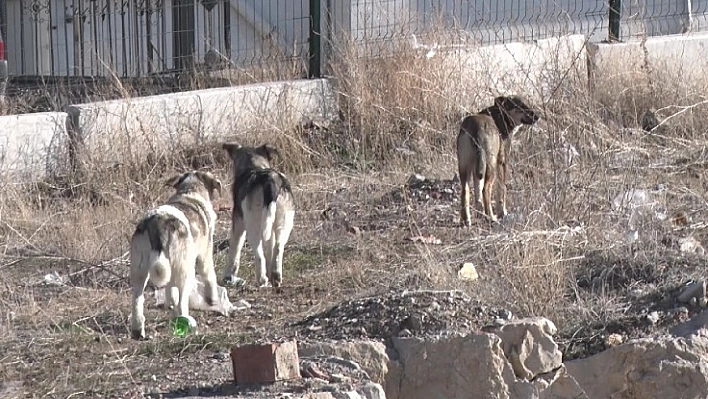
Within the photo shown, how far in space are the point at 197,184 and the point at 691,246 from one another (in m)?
3.08

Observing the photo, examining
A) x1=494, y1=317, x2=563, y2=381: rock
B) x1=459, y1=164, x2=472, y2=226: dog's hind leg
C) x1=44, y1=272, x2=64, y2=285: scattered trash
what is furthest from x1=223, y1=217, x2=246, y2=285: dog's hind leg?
x1=494, y1=317, x2=563, y2=381: rock

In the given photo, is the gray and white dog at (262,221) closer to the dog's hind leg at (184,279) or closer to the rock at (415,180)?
the dog's hind leg at (184,279)

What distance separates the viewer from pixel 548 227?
8.16 m

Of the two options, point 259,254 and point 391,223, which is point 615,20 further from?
point 259,254

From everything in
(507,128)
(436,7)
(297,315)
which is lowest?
(297,315)

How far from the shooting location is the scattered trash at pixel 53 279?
313 inches

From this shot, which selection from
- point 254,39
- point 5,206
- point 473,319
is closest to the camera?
point 473,319

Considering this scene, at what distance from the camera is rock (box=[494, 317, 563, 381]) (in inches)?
250

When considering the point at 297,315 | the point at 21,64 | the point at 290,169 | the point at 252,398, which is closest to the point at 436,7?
the point at 290,169

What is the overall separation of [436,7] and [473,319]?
8116mm

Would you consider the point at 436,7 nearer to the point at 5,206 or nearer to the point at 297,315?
the point at 5,206

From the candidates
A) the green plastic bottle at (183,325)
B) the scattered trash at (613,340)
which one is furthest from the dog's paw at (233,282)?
the scattered trash at (613,340)

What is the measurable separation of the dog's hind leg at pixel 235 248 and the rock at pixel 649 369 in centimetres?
258

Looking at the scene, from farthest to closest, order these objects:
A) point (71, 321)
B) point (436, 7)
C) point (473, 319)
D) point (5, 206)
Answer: point (436, 7), point (5, 206), point (71, 321), point (473, 319)
